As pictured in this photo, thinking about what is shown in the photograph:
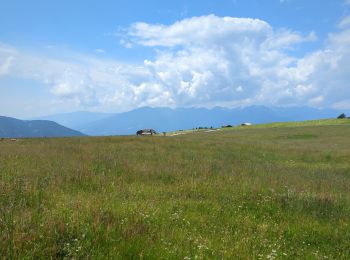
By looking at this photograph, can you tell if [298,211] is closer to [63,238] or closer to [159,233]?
[159,233]

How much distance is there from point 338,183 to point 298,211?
313 inches

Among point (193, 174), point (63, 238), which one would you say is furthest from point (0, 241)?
point (193, 174)

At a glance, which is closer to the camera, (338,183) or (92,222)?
(92,222)

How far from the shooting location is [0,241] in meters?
5.71

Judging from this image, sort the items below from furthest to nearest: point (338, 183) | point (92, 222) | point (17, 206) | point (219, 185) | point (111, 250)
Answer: point (338, 183) < point (219, 185) < point (17, 206) < point (92, 222) < point (111, 250)

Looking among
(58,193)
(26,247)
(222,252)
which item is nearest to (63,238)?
(26,247)

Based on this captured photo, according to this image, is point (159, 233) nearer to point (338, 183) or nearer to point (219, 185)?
point (219, 185)

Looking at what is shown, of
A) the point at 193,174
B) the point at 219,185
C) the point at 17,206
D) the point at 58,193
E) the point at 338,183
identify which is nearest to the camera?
the point at 17,206

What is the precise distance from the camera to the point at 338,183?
17.2 meters

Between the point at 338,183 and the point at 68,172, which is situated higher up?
the point at 68,172

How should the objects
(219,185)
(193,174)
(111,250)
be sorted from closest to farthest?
(111,250), (219,185), (193,174)

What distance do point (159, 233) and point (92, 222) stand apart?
1338 mm

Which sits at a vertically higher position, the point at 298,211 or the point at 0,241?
the point at 0,241

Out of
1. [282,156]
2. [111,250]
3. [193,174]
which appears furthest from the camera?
[282,156]
